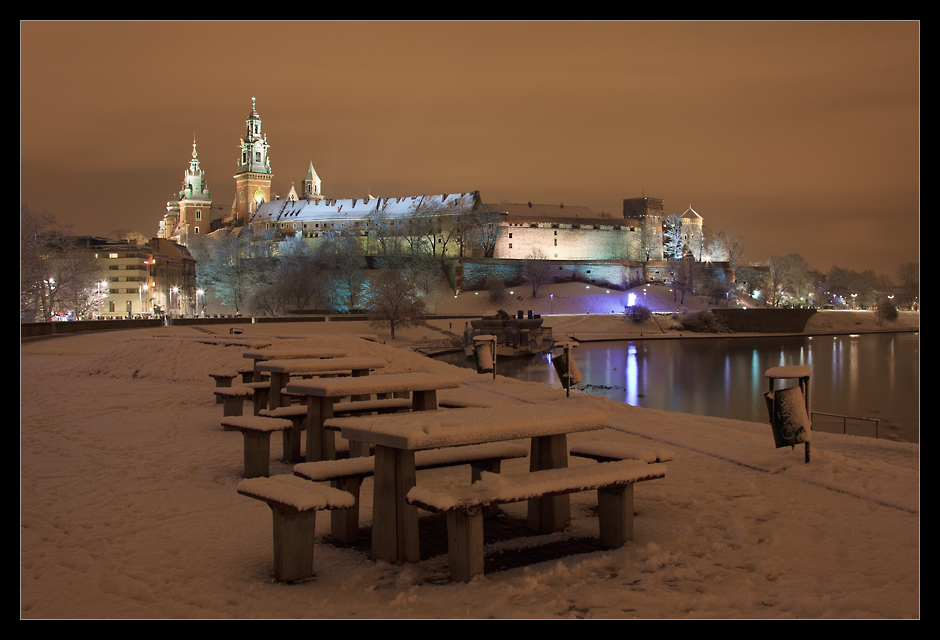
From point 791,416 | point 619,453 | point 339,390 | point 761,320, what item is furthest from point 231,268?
point 619,453

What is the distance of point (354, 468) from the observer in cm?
451

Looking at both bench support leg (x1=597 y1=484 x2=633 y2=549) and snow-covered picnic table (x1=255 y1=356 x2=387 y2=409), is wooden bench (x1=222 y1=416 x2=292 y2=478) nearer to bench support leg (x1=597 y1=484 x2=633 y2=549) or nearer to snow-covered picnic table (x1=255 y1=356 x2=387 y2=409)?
snow-covered picnic table (x1=255 y1=356 x2=387 y2=409)

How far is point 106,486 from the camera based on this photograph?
568 centimetres

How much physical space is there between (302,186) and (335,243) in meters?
56.3

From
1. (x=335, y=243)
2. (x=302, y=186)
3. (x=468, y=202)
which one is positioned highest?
(x=302, y=186)

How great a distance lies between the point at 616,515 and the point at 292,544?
1.92 metres

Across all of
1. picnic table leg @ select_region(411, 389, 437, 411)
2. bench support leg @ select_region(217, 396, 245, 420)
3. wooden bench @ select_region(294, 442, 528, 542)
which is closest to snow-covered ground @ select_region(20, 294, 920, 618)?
wooden bench @ select_region(294, 442, 528, 542)

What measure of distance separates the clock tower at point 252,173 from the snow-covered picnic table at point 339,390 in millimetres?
104141

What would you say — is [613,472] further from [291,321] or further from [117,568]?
[291,321]

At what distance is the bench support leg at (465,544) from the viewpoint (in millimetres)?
3764

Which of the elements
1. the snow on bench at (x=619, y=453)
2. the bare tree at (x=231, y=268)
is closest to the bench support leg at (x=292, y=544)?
the snow on bench at (x=619, y=453)

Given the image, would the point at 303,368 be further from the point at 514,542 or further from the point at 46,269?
the point at 46,269

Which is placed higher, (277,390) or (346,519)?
(277,390)
